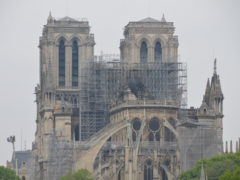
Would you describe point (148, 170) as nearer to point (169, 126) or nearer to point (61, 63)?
point (169, 126)

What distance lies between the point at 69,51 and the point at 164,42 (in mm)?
13855

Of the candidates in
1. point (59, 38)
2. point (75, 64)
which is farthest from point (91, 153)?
point (59, 38)

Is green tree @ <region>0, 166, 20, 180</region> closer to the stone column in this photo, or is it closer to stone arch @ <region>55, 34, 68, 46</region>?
Result: the stone column

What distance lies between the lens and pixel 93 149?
162625 mm

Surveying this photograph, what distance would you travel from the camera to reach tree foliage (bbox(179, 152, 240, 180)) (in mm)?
143750

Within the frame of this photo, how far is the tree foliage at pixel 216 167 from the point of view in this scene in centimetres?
14375

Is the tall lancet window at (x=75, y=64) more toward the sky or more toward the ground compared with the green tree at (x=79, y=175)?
more toward the sky

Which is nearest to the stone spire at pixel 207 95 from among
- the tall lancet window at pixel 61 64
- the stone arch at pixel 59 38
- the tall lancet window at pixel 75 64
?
the tall lancet window at pixel 75 64

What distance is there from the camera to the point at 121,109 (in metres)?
169

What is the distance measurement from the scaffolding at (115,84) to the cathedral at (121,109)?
13 centimetres

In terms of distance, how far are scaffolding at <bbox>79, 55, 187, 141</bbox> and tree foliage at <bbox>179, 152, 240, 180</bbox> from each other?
25764 millimetres

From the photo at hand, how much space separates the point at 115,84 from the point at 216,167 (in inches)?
1346

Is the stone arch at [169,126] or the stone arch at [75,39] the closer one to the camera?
the stone arch at [169,126]

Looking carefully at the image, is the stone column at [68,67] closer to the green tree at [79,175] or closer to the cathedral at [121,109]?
the cathedral at [121,109]
